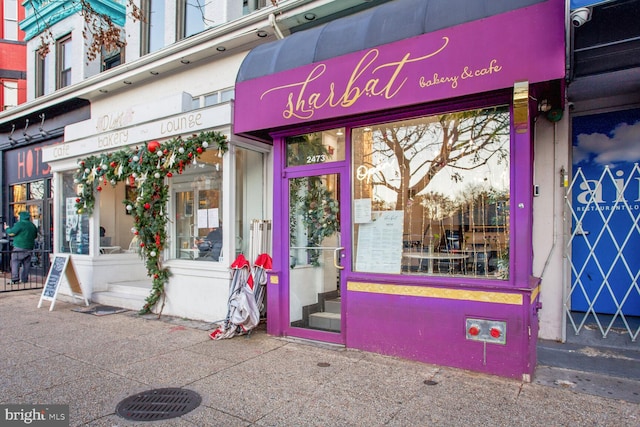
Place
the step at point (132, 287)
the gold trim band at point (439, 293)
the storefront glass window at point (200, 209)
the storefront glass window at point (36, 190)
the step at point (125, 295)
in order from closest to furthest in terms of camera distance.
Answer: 1. the gold trim band at point (439, 293)
2. the storefront glass window at point (200, 209)
3. the step at point (125, 295)
4. the step at point (132, 287)
5. the storefront glass window at point (36, 190)

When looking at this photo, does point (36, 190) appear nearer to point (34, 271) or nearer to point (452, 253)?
point (34, 271)

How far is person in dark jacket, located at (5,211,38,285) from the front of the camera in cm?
1068

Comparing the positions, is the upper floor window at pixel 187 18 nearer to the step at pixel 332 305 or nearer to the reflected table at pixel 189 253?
the reflected table at pixel 189 253

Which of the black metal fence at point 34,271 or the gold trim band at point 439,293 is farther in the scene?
the black metal fence at point 34,271

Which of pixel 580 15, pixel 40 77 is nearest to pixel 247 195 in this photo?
pixel 580 15

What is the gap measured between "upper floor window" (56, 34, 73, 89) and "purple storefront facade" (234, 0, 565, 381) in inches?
378

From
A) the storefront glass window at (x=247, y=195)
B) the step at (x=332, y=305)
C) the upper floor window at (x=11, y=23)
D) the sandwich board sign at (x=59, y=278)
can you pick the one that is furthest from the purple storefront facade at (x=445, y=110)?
the upper floor window at (x=11, y=23)

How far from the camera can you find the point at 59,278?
775 cm

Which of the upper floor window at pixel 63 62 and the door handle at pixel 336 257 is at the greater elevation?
the upper floor window at pixel 63 62

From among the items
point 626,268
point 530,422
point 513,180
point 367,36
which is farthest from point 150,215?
point 626,268

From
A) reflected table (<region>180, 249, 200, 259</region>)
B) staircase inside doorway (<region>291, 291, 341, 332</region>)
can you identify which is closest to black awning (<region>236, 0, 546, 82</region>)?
reflected table (<region>180, 249, 200, 259</region>)

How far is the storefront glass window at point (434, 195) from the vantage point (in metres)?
4.47

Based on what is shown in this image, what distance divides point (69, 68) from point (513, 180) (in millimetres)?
12899

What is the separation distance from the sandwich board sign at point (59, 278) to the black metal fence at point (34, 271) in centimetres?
283
